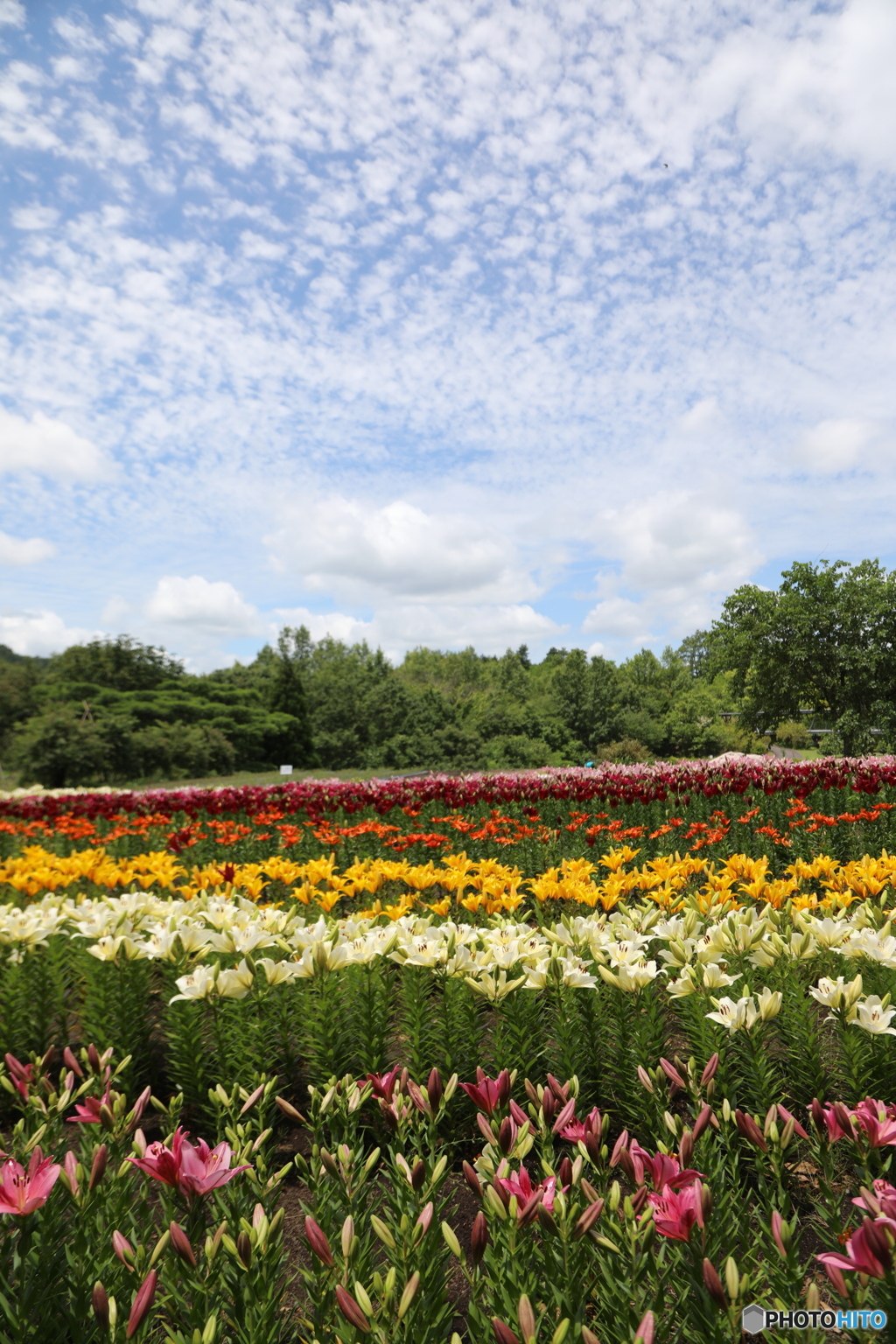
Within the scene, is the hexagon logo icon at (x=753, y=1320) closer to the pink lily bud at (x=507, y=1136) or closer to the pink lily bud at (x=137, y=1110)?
the pink lily bud at (x=507, y=1136)

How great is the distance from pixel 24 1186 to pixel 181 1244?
38 cm

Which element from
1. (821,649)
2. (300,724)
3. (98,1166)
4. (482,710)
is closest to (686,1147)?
(98,1166)

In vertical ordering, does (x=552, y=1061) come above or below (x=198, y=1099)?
above

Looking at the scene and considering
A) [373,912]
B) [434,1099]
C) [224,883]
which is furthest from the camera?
[224,883]

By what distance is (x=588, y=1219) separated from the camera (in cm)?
144

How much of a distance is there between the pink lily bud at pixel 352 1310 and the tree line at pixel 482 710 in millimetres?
28155

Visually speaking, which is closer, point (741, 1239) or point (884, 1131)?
point (884, 1131)

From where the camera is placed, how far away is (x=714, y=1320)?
4.67 feet

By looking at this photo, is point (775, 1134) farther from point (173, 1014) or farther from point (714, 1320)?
point (173, 1014)

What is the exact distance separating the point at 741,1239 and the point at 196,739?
110 feet

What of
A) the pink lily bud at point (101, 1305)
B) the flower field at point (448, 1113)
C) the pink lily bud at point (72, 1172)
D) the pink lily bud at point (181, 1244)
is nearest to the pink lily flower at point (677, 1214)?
the flower field at point (448, 1113)

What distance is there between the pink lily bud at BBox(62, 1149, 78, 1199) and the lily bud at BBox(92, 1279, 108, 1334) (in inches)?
14.3

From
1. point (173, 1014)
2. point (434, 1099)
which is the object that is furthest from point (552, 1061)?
point (173, 1014)

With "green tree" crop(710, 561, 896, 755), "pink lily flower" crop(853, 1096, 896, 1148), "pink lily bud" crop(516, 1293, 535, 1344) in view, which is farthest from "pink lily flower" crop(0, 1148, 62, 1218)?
"green tree" crop(710, 561, 896, 755)
